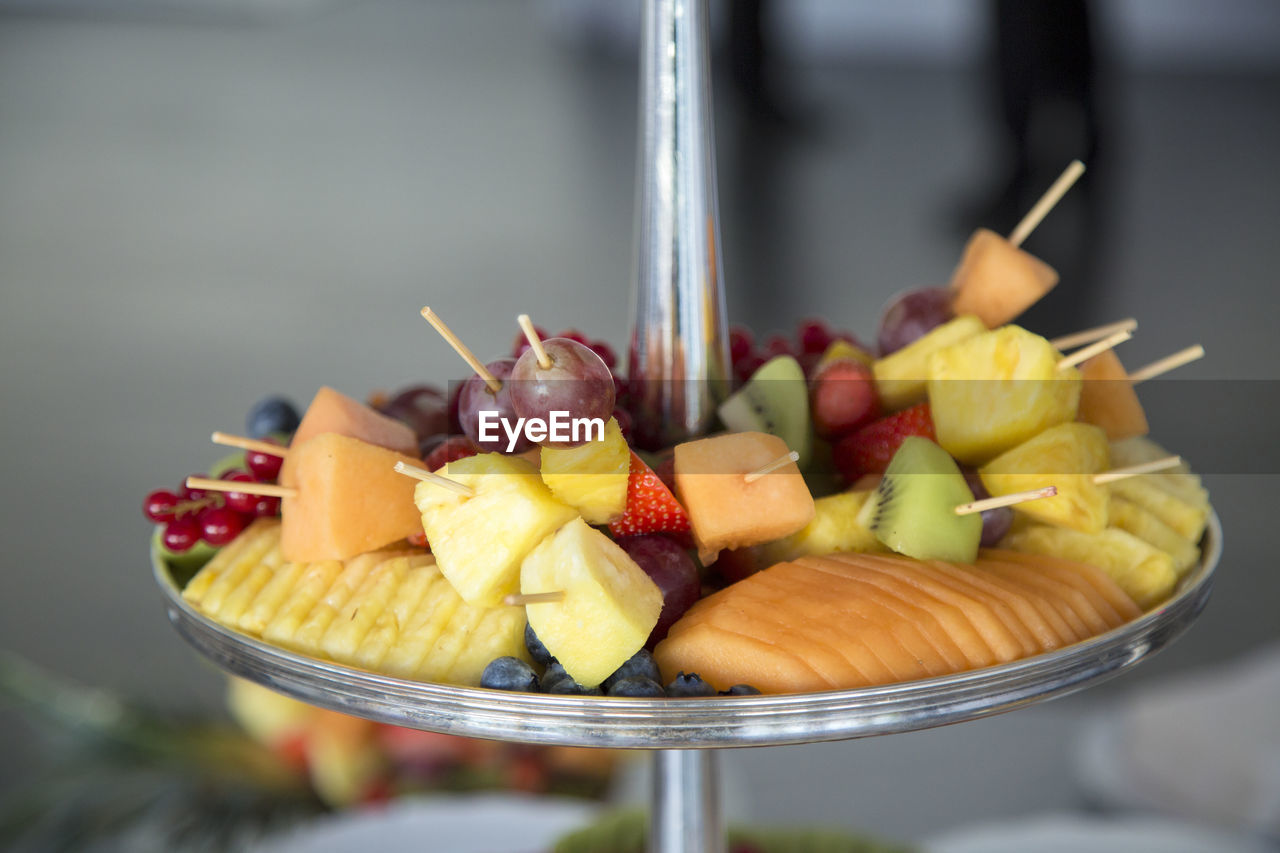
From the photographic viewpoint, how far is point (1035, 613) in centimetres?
59

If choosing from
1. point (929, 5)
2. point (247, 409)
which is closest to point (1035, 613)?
point (247, 409)

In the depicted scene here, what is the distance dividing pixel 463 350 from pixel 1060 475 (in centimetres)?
36

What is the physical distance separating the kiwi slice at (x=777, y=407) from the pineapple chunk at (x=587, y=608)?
7.2 inches

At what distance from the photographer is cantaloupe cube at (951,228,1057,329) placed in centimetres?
81

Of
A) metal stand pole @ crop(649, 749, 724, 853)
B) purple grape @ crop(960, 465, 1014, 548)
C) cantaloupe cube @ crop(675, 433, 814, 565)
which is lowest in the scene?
metal stand pole @ crop(649, 749, 724, 853)

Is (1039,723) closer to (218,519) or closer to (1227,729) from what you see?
(1227,729)

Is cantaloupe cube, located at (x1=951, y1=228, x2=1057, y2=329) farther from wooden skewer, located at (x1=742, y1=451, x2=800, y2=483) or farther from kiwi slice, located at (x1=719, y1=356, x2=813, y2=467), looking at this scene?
wooden skewer, located at (x1=742, y1=451, x2=800, y2=483)

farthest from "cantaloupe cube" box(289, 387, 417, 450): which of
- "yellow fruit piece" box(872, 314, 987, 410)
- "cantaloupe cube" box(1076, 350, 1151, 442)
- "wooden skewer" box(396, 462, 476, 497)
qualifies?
"cantaloupe cube" box(1076, 350, 1151, 442)

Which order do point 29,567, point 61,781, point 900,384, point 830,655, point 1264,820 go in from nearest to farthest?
point 830,655 < point 900,384 < point 61,781 < point 1264,820 < point 29,567

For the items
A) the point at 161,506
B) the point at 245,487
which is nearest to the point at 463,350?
the point at 245,487

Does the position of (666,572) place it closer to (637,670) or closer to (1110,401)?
(637,670)

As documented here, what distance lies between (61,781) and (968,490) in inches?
57.5

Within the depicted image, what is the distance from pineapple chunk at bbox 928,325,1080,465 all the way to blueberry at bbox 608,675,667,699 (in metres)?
0.28

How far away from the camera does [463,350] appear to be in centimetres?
60
